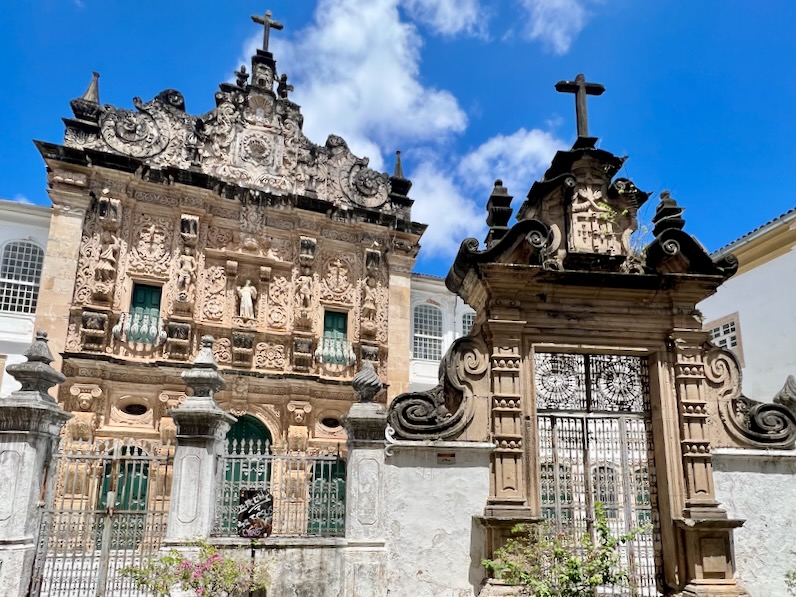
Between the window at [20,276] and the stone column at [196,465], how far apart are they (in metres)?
12.3

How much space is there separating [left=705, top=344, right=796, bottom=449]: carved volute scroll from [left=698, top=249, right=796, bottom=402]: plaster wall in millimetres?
8795

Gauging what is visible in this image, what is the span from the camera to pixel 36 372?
7.09 meters

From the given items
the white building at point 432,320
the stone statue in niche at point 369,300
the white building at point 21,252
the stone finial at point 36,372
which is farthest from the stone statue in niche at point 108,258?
the stone finial at point 36,372

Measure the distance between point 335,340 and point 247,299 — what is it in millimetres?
2824

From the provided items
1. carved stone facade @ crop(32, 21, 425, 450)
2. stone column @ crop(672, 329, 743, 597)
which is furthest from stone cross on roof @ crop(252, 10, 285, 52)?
stone column @ crop(672, 329, 743, 597)

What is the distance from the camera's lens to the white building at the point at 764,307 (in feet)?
50.8

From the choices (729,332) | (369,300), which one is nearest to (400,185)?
(369,300)

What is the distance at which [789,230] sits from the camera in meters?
15.4

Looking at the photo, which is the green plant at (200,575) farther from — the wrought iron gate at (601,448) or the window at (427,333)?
the window at (427,333)

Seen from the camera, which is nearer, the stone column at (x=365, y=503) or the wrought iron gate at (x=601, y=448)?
the stone column at (x=365, y=503)

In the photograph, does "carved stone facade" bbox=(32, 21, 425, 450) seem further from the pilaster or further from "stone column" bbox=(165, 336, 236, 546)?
"stone column" bbox=(165, 336, 236, 546)

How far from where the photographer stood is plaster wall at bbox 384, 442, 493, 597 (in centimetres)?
711

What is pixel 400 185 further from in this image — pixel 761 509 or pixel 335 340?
pixel 761 509

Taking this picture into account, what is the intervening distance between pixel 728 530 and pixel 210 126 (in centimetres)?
1680
